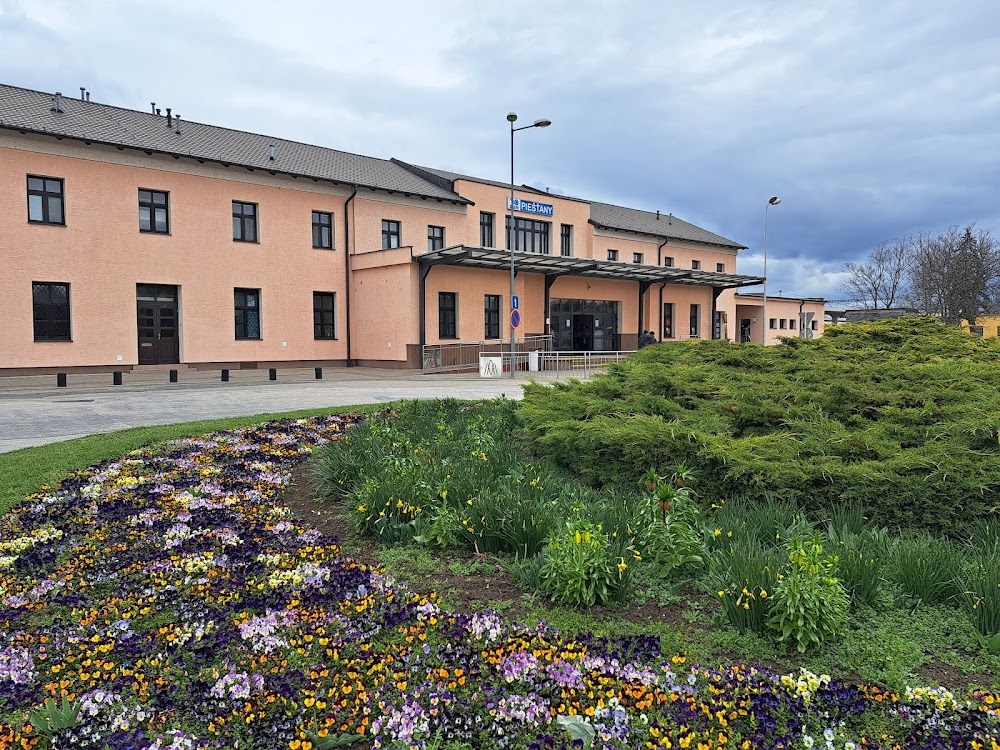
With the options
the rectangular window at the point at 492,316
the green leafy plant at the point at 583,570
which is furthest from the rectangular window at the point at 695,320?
the green leafy plant at the point at 583,570

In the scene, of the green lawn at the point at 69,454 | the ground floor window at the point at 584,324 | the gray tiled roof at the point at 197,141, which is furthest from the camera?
the ground floor window at the point at 584,324

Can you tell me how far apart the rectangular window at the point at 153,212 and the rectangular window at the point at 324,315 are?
6997 millimetres

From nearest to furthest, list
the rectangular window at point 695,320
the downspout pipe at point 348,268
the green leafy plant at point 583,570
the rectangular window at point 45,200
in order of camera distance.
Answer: the green leafy plant at point 583,570, the rectangular window at point 45,200, the downspout pipe at point 348,268, the rectangular window at point 695,320

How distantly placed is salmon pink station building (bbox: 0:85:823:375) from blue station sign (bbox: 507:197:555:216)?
11 cm

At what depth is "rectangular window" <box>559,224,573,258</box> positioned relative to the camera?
43250mm

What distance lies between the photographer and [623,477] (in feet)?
18.8

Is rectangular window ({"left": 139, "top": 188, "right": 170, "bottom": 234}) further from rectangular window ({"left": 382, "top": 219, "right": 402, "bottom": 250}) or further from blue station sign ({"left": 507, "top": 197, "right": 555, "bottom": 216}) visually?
blue station sign ({"left": 507, "top": 197, "right": 555, "bottom": 216})

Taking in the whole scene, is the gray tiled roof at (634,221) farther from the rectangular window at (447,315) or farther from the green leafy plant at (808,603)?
the green leafy plant at (808,603)

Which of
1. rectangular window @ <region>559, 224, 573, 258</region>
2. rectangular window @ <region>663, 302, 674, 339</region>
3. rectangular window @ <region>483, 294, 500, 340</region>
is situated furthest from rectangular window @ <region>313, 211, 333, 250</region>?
rectangular window @ <region>663, 302, 674, 339</region>

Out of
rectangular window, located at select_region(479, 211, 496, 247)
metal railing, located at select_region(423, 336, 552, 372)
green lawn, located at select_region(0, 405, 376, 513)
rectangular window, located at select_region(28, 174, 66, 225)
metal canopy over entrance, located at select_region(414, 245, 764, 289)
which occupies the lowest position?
green lawn, located at select_region(0, 405, 376, 513)

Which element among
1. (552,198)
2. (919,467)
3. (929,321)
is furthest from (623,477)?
(552,198)

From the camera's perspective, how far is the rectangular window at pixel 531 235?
4059 cm

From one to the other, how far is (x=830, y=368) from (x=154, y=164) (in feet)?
90.9

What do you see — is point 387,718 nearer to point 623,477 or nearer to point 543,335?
point 623,477
